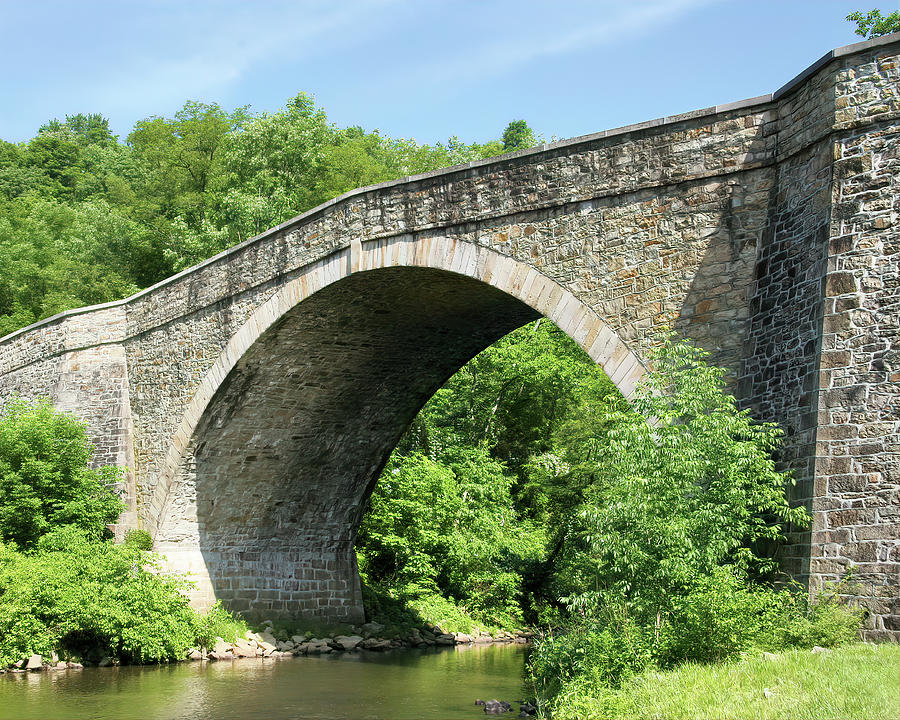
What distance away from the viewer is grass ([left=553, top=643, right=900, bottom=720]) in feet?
20.4

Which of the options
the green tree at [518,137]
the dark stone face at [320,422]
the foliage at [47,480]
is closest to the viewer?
the dark stone face at [320,422]

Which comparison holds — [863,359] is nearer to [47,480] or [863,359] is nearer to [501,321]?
[501,321]

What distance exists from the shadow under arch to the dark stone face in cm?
3

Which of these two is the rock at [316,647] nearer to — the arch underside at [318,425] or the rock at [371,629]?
the arch underside at [318,425]

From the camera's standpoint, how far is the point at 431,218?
1290cm

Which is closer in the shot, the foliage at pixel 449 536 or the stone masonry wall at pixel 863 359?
the stone masonry wall at pixel 863 359

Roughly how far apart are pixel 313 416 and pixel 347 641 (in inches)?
167

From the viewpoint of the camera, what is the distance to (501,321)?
52.5 ft

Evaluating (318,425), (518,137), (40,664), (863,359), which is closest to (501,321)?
(318,425)

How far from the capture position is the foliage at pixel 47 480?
52.4 feet

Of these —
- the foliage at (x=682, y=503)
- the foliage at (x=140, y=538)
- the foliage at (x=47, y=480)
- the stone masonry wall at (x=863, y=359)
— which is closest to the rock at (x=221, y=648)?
the foliage at (x=140, y=538)

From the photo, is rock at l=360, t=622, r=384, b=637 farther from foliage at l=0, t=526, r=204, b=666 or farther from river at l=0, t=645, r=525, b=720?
foliage at l=0, t=526, r=204, b=666

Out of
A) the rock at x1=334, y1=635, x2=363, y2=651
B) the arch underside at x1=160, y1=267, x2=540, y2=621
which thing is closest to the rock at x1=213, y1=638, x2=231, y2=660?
the arch underside at x1=160, y1=267, x2=540, y2=621

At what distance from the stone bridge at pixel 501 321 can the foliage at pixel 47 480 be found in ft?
2.04
